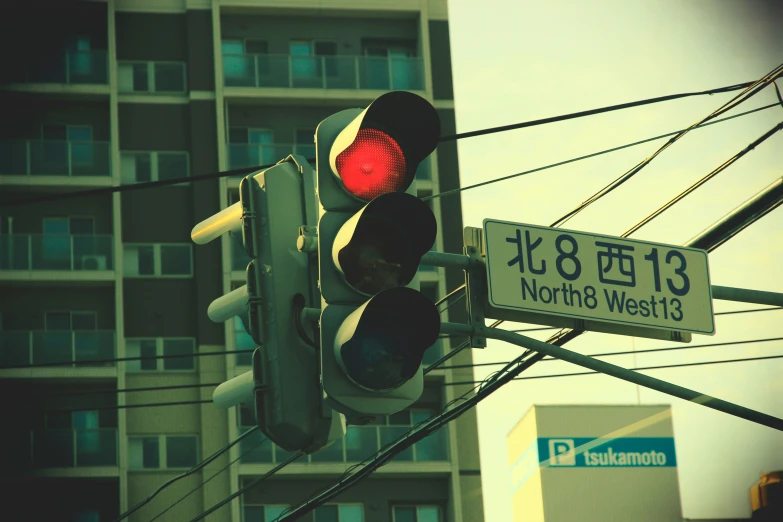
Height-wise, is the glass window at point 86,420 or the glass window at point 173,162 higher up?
the glass window at point 173,162

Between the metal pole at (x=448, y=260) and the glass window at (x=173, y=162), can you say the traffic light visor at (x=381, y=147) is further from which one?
the glass window at (x=173, y=162)

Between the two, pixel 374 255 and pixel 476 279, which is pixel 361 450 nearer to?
pixel 476 279

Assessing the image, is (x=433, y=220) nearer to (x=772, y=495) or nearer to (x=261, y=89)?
(x=261, y=89)

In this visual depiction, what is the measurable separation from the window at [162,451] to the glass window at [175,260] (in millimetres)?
5332

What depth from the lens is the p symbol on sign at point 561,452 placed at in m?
85.8

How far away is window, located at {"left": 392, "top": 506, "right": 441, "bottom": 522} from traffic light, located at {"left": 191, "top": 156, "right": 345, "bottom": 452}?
122ft

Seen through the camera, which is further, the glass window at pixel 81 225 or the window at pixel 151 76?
the window at pixel 151 76

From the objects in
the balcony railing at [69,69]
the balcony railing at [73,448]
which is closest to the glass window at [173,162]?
the balcony railing at [69,69]

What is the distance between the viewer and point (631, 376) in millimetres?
7820

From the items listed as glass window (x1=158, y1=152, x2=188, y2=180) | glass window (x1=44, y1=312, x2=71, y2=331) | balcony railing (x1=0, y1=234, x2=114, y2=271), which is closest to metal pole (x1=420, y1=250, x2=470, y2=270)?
balcony railing (x1=0, y1=234, x2=114, y2=271)

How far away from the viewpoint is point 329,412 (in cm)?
574

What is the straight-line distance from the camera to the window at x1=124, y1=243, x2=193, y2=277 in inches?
1714

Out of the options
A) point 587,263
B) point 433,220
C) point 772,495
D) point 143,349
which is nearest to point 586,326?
point 587,263

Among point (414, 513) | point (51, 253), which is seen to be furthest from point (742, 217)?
point (51, 253)
